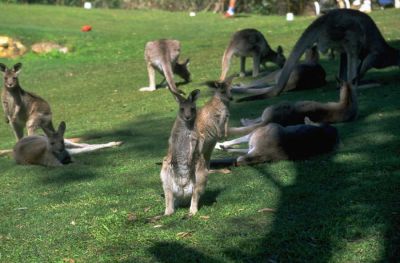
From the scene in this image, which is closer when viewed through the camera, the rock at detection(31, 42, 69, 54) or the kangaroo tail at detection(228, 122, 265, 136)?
the kangaroo tail at detection(228, 122, 265, 136)

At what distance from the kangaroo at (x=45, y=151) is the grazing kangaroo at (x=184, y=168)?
3.47 metres

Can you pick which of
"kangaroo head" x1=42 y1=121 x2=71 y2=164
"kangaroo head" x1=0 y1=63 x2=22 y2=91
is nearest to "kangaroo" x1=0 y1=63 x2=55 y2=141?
"kangaroo head" x1=0 y1=63 x2=22 y2=91

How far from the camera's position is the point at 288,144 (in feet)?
25.9

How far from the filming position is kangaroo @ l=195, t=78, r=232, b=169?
24.1 ft

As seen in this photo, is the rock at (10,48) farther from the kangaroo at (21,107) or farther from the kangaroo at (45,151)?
the kangaroo at (45,151)

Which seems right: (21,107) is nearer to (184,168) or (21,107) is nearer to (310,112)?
(310,112)

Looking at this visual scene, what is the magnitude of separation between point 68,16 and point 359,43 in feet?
62.7

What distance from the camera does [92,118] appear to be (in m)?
13.5

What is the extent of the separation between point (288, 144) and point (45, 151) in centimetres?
339

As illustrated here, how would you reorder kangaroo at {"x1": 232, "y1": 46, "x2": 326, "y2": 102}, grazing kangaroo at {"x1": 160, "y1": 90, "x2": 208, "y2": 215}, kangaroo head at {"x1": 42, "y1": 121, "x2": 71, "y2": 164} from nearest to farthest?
1. grazing kangaroo at {"x1": 160, "y1": 90, "x2": 208, "y2": 215}
2. kangaroo head at {"x1": 42, "y1": 121, "x2": 71, "y2": 164}
3. kangaroo at {"x1": 232, "y1": 46, "x2": 326, "y2": 102}

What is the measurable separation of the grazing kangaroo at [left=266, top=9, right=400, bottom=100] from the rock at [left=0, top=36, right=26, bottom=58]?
42.0 feet

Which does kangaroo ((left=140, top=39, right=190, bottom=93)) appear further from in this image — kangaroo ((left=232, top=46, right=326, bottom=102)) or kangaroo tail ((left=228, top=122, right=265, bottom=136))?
kangaroo tail ((left=228, top=122, right=265, bottom=136))

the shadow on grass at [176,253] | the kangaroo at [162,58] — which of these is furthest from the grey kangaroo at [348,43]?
the shadow on grass at [176,253]

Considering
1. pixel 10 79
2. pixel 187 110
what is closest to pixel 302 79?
pixel 10 79
